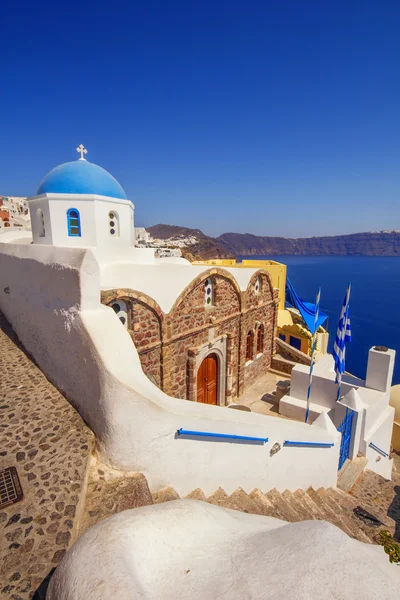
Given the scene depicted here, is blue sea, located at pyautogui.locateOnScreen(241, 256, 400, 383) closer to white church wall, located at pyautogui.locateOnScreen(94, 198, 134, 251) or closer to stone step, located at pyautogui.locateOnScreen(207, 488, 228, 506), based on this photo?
white church wall, located at pyautogui.locateOnScreen(94, 198, 134, 251)

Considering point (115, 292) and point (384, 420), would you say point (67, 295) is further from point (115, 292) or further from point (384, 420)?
point (384, 420)

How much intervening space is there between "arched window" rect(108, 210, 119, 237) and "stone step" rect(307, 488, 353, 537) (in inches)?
317

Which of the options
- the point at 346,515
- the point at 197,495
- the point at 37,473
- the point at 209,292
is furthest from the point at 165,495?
the point at 209,292

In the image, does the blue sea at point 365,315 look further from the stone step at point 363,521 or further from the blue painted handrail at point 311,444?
the blue painted handrail at point 311,444

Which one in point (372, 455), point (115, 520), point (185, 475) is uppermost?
point (115, 520)

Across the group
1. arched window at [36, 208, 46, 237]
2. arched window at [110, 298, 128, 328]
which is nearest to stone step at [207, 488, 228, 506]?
arched window at [110, 298, 128, 328]

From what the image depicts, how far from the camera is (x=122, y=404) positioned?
143 inches

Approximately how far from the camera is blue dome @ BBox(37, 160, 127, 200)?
8625 mm

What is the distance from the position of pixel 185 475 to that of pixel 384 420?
733 cm

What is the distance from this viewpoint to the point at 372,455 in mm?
8477

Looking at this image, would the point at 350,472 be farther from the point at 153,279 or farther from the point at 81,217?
the point at 81,217

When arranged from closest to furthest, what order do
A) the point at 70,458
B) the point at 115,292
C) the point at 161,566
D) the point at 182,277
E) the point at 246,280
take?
the point at 161,566 < the point at 70,458 < the point at 115,292 < the point at 182,277 < the point at 246,280

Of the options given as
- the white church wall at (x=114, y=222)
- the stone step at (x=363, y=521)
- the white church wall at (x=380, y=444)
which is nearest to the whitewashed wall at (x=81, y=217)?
the white church wall at (x=114, y=222)

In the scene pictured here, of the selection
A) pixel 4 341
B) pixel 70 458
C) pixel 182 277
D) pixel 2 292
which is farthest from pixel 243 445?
pixel 2 292
